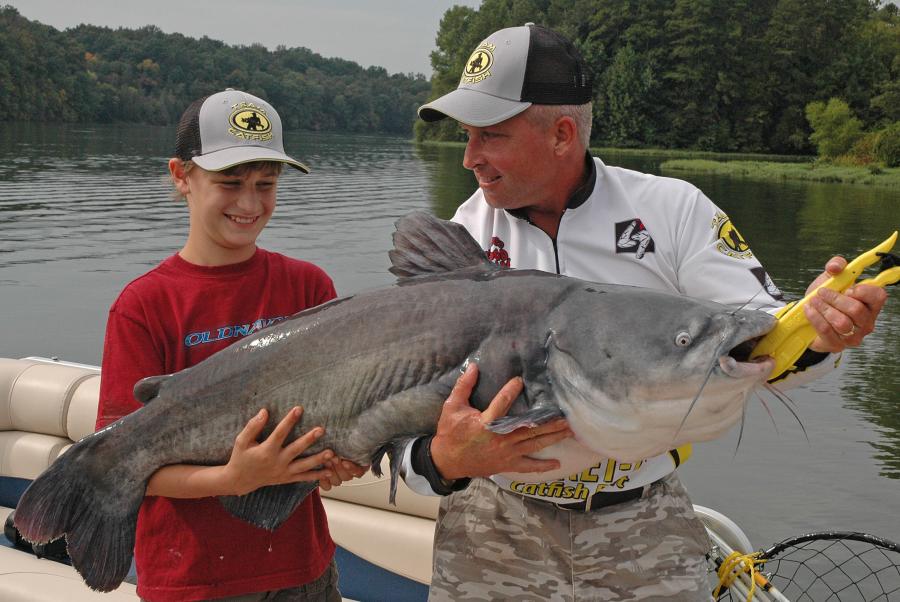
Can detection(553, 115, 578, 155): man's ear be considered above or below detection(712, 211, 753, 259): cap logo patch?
above

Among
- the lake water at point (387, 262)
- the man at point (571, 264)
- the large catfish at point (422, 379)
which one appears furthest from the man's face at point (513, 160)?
the lake water at point (387, 262)

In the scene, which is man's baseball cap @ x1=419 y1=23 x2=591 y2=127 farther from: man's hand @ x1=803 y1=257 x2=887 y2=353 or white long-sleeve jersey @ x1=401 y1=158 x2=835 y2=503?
man's hand @ x1=803 y1=257 x2=887 y2=353

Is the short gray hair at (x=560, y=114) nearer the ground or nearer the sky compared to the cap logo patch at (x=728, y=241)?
nearer the sky

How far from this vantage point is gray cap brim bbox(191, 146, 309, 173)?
265 cm

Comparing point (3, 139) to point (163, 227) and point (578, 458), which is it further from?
point (578, 458)

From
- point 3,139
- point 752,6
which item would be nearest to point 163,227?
point 3,139

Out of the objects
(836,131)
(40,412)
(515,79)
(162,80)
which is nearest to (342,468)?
(515,79)

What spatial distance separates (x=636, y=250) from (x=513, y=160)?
447 millimetres

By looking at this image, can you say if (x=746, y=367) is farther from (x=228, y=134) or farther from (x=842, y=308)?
(x=228, y=134)

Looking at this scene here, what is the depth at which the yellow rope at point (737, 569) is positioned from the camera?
334 centimetres

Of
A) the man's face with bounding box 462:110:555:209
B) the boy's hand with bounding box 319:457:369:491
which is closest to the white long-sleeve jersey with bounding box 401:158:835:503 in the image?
the man's face with bounding box 462:110:555:209

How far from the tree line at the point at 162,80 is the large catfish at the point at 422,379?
8126cm

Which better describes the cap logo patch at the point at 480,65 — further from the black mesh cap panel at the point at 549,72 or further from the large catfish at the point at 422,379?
the large catfish at the point at 422,379

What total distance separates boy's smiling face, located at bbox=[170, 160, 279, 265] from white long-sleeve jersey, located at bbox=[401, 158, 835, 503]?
72 cm
